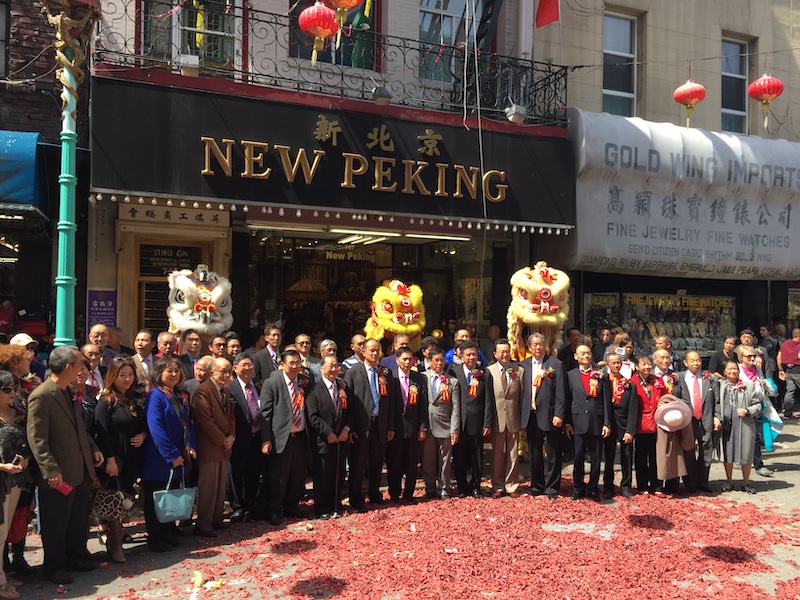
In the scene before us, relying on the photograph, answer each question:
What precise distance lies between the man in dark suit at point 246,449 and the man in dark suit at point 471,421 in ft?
7.22

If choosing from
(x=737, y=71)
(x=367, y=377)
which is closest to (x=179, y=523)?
(x=367, y=377)

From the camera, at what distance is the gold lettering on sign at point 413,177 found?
34.1 feet

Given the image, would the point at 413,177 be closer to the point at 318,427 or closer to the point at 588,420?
the point at 588,420

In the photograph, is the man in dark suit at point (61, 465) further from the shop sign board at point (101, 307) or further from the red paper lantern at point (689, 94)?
the red paper lantern at point (689, 94)

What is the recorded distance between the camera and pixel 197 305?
8977mm

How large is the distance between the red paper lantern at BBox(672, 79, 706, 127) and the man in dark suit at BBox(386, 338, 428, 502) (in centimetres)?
852

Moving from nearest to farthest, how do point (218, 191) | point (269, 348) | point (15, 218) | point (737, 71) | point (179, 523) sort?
point (179, 523)
point (269, 348)
point (218, 191)
point (15, 218)
point (737, 71)

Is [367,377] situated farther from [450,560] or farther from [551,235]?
[551,235]

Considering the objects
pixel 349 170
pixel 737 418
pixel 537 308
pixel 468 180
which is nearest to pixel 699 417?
pixel 737 418

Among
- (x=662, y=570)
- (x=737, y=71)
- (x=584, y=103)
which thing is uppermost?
(x=737, y=71)

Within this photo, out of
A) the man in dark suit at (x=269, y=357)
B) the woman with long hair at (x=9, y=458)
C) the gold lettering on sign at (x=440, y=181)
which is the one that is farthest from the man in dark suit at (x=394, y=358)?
the woman with long hair at (x=9, y=458)

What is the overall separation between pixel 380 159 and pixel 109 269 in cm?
419

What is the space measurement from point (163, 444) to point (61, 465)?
2.79 feet

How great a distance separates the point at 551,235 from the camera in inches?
480
